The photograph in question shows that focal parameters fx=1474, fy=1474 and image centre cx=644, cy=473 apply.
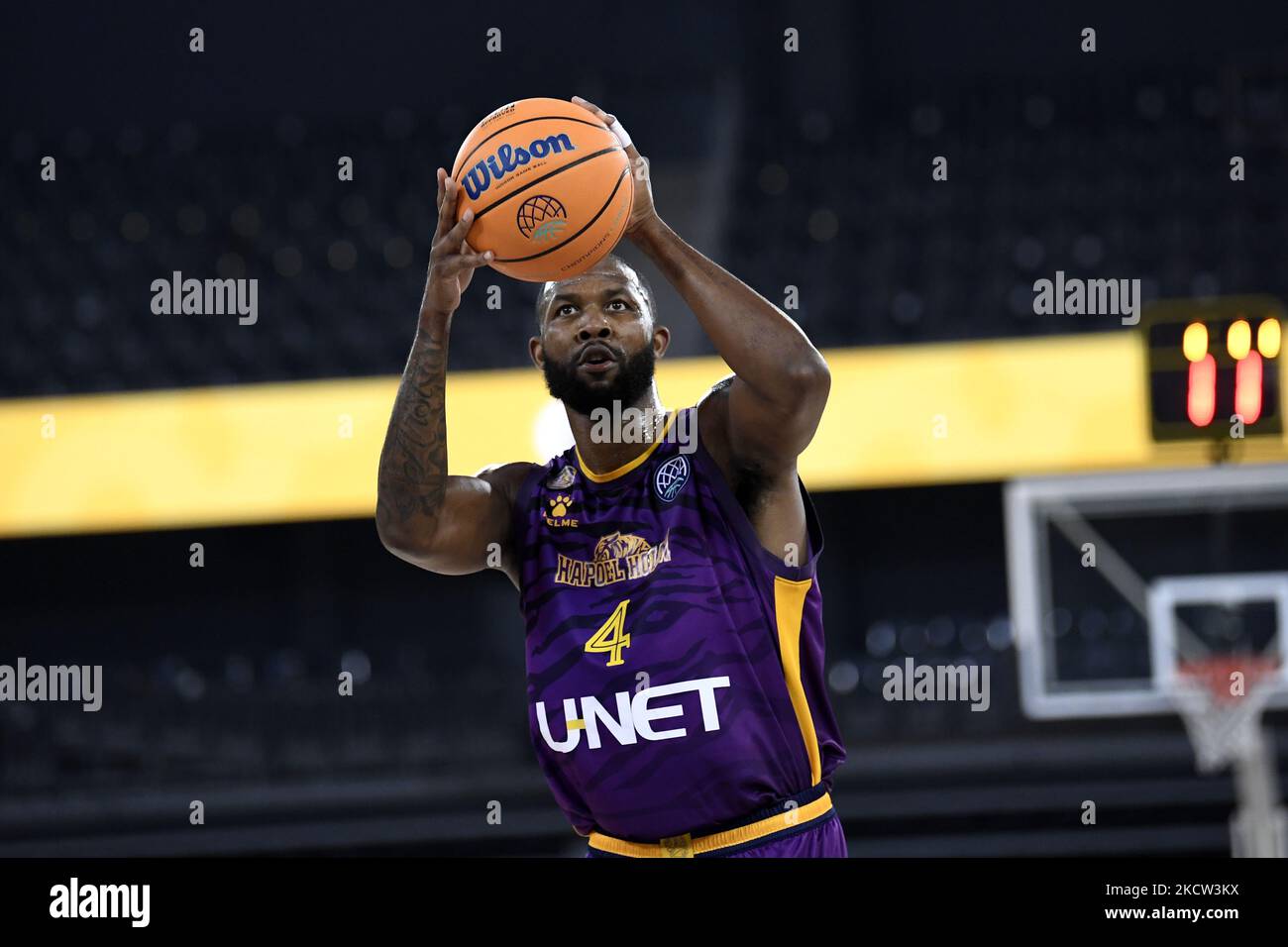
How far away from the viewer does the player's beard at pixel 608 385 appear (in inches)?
101

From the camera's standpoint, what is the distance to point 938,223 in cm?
990

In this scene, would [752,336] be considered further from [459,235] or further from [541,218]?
[459,235]

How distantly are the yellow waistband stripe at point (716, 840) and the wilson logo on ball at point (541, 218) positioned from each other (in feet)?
3.45

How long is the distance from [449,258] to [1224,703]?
5141 mm

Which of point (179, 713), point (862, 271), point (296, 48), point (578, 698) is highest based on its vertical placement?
point (296, 48)

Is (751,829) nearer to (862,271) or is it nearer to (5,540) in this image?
(862,271)

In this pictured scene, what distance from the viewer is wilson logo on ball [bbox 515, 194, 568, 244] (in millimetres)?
2523

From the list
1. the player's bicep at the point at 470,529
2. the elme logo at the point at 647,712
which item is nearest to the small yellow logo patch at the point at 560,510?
the player's bicep at the point at 470,529

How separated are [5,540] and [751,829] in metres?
8.84

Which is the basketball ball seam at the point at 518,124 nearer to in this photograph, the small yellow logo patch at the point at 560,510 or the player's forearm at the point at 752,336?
the player's forearm at the point at 752,336

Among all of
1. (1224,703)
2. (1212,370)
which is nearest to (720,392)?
(1212,370)
